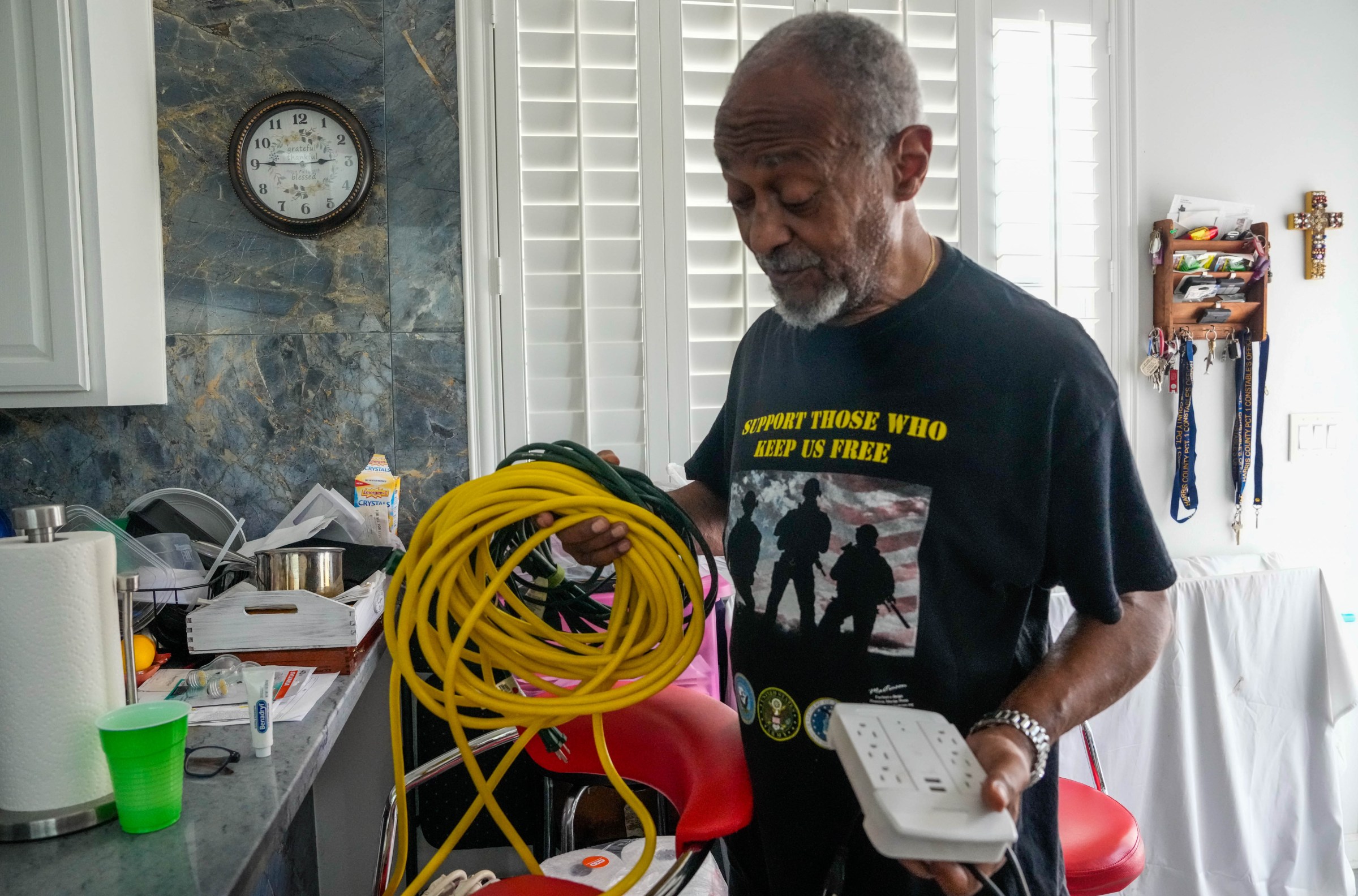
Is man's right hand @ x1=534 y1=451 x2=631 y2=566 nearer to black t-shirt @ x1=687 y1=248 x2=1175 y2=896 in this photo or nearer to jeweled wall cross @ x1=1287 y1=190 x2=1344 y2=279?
black t-shirt @ x1=687 y1=248 x2=1175 y2=896

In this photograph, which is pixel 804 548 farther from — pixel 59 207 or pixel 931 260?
pixel 59 207

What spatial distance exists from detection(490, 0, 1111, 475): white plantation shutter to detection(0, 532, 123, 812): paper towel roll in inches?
53.7

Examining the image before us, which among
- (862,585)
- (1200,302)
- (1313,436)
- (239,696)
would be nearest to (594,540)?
(862,585)

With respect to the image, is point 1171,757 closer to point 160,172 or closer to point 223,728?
point 223,728

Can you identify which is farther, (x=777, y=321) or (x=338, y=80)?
(x=338, y=80)

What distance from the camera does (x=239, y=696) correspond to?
1.43 m

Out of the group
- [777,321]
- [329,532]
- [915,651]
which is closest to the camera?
[915,651]

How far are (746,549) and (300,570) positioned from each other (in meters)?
1.02

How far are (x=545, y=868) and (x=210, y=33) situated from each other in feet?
6.78

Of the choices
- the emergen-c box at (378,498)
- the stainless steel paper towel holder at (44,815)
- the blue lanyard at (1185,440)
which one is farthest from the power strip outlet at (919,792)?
the blue lanyard at (1185,440)

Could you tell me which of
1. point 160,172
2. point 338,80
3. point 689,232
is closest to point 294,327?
point 160,172

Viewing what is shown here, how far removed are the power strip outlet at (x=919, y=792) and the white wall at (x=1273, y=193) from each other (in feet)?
7.14

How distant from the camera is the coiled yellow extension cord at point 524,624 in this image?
967 mm

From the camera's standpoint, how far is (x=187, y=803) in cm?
104
